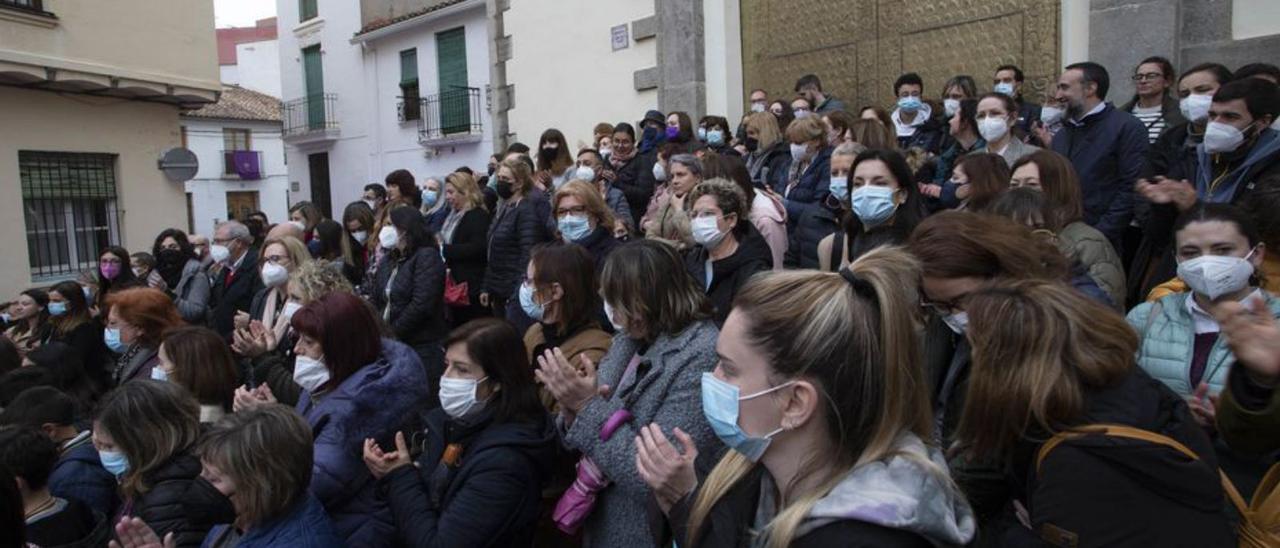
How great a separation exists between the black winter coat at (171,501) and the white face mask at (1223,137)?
4720 mm

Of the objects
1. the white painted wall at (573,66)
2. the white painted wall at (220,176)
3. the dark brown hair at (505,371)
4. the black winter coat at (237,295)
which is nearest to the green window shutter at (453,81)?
the white painted wall at (573,66)

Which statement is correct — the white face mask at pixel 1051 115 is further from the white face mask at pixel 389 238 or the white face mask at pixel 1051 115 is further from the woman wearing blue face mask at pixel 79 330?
the woman wearing blue face mask at pixel 79 330

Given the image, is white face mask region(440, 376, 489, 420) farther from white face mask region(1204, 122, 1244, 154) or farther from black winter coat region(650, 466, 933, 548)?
white face mask region(1204, 122, 1244, 154)

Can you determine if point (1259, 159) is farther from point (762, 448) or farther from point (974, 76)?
point (974, 76)

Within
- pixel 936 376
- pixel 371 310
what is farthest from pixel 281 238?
pixel 936 376

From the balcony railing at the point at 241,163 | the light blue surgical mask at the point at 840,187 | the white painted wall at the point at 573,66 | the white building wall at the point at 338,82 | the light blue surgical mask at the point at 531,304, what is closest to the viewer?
the light blue surgical mask at the point at 531,304

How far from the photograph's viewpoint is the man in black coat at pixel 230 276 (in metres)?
6.85

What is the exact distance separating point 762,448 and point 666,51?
948 centimetres

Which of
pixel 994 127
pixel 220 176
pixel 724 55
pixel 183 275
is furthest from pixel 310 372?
pixel 220 176

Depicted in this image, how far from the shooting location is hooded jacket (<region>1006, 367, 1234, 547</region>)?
1.80 meters

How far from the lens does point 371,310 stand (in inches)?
151

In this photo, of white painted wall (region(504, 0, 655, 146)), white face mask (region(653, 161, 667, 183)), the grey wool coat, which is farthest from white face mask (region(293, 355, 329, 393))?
white painted wall (region(504, 0, 655, 146))

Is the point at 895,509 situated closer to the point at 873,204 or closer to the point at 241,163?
the point at 873,204

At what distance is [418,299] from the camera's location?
6074 mm
